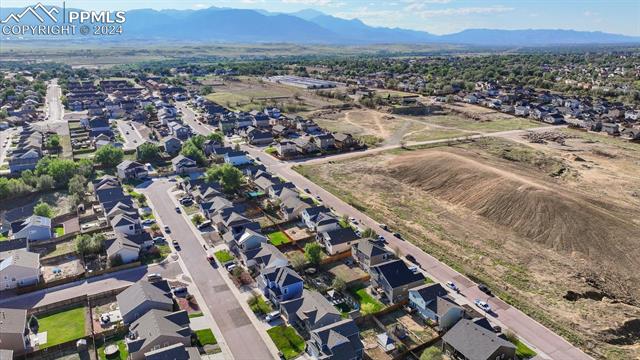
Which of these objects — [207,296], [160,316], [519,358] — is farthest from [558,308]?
[160,316]

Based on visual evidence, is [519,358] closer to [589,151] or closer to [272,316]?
[272,316]

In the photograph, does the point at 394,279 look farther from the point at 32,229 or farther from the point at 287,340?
the point at 32,229

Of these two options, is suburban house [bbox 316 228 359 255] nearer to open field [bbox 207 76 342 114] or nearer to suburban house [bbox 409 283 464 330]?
suburban house [bbox 409 283 464 330]

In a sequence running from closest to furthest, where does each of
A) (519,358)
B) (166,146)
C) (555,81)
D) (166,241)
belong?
(519,358) → (166,241) → (166,146) → (555,81)

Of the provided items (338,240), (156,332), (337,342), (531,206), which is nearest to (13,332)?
(156,332)

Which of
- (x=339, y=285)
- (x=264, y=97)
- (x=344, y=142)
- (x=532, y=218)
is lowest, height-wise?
(x=339, y=285)

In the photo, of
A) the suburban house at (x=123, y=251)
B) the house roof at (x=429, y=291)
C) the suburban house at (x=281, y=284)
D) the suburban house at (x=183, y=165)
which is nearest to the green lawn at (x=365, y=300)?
the house roof at (x=429, y=291)

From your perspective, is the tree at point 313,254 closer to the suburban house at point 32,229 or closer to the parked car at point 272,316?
the parked car at point 272,316

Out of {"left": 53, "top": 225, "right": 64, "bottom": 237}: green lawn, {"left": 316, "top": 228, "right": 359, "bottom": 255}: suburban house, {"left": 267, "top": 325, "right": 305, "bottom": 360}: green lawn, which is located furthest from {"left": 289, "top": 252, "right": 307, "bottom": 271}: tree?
{"left": 53, "top": 225, "right": 64, "bottom": 237}: green lawn
